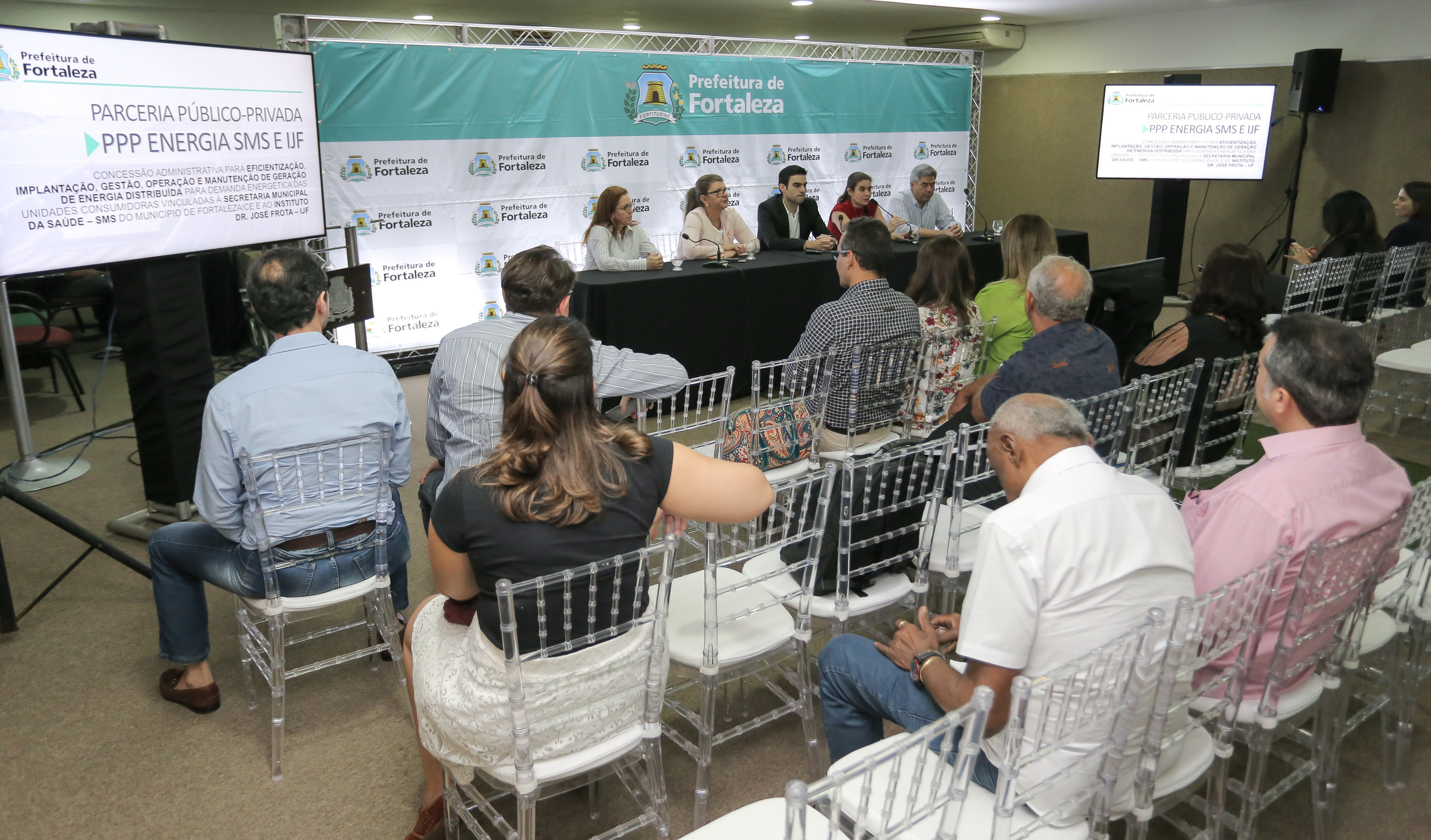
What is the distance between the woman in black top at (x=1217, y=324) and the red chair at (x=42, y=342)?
545cm

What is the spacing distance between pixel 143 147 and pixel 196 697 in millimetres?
1865

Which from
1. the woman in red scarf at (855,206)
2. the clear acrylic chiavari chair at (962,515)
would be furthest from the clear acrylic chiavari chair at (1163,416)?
the woman in red scarf at (855,206)

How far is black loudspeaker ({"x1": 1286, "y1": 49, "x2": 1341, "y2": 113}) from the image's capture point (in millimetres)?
7371

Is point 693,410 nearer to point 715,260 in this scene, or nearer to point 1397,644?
point 715,260

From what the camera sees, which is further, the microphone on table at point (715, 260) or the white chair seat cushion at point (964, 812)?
the microphone on table at point (715, 260)

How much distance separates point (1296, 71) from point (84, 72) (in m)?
8.14

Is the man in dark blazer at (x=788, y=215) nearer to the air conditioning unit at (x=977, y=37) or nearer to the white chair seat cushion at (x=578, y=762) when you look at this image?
the air conditioning unit at (x=977, y=37)

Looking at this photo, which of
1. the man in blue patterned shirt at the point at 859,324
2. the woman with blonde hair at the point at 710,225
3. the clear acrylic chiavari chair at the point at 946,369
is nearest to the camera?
the man in blue patterned shirt at the point at 859,324

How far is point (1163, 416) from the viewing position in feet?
9.23

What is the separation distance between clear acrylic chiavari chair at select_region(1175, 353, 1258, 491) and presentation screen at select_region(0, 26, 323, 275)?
3.49 meters

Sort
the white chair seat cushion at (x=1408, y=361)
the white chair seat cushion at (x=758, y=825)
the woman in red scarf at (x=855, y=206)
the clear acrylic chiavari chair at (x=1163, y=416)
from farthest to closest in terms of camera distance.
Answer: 1. the woman in red scarf at (x=855, y=206)
2. the white chair seat cushion at (x=1408, y=361)
3. the clear acrylic chiavari chair at (x=1163, y=416)
4. the white chair seat cushion at (x=758, y=825)

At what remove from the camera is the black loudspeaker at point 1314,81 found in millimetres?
7371

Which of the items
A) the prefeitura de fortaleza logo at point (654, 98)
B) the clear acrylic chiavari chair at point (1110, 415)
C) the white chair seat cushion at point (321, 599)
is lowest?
the white chair seat cushion at point (321, 599)

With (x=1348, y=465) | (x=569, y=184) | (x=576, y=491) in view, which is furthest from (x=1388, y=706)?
(x=569, y=184)
